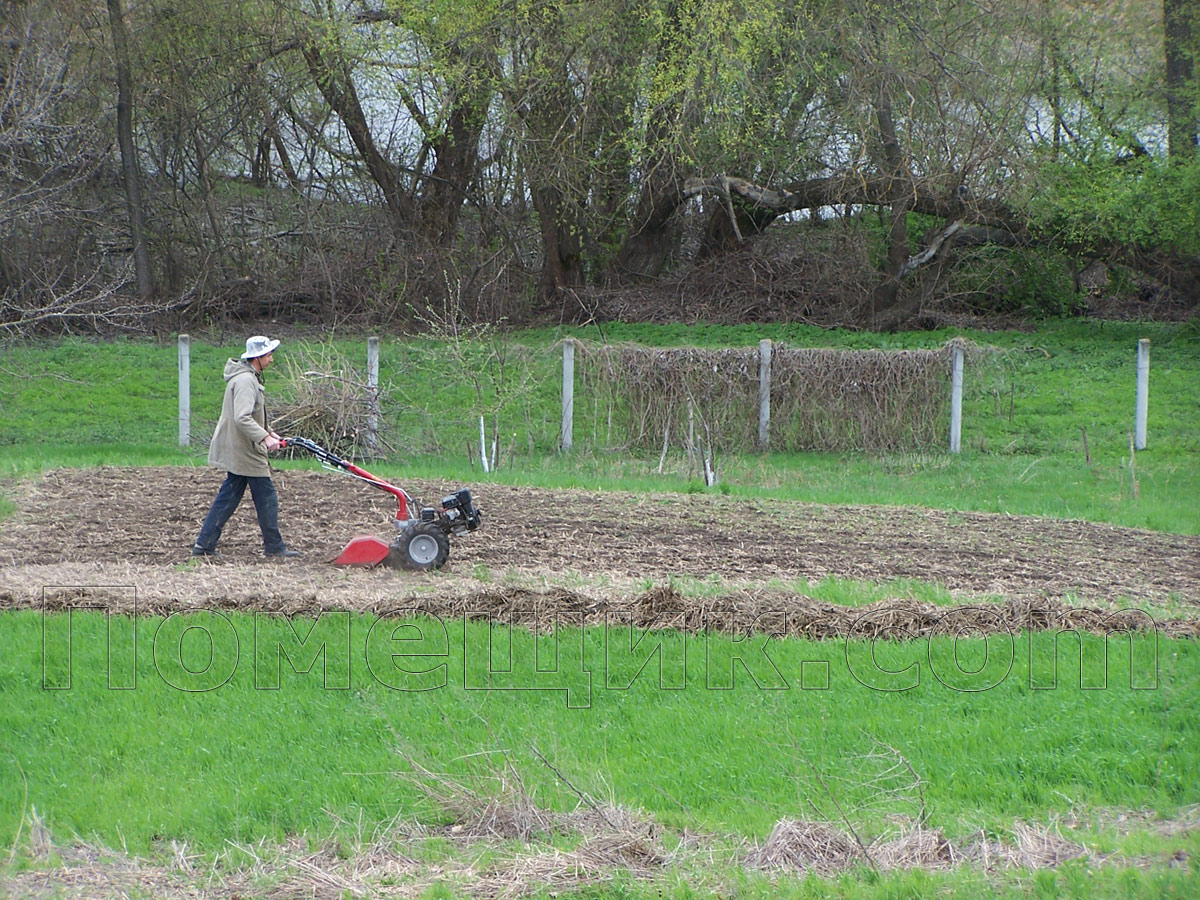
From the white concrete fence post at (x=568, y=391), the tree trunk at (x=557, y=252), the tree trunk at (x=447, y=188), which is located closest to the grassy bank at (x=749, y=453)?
the white concrete fence post at (x=568, y=391)

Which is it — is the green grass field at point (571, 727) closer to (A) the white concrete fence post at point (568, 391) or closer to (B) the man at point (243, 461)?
(B) the man at point (243, 461)

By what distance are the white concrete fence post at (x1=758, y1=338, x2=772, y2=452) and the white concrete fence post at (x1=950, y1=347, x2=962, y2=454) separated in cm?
264

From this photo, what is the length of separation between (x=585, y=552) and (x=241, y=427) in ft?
9.19

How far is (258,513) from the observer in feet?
31.5

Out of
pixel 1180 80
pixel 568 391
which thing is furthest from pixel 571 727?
pixel 1180 80

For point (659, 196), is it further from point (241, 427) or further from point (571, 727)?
point (571, 727)

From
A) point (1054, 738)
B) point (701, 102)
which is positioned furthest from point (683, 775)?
point (701, 102)

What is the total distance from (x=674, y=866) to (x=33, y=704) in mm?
3720

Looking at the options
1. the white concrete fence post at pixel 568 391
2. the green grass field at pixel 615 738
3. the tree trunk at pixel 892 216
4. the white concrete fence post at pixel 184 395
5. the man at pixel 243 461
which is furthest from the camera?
the tree trunk at pixel 892 216

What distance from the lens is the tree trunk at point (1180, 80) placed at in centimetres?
2230

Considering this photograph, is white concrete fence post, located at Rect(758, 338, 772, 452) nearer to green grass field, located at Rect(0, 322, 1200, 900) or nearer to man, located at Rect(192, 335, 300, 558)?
green grass field, located at Rect(0, 322, 1200, 900)

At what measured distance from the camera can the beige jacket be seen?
30.8 ft

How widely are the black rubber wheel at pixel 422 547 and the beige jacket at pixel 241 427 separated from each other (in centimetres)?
141

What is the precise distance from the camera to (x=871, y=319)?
2522 cm
